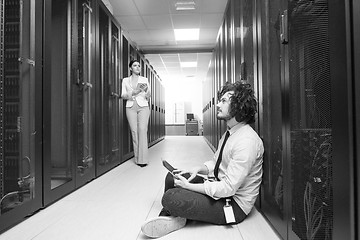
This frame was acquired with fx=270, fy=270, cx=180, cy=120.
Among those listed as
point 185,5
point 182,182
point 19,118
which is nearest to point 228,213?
point 182,182

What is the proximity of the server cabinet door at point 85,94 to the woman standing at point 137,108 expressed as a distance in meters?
0.89

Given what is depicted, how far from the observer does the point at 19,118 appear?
1.70 metres

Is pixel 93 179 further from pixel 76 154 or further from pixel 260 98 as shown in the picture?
pixel 260 98

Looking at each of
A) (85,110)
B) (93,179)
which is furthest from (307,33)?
(93,179)

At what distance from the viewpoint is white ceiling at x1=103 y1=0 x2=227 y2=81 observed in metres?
4.99

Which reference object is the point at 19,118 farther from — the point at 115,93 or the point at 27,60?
the point at 115,93

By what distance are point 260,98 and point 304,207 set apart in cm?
83

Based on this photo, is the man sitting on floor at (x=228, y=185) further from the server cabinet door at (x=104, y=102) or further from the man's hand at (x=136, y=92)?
the man's hand at (x=136, y=92)

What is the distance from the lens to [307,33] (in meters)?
1.02

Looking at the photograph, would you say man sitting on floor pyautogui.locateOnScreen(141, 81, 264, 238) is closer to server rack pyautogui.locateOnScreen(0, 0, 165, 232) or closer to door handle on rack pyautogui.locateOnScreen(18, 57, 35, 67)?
server rack pyautogui.locateOnScreen(0, 0, 165, 232)

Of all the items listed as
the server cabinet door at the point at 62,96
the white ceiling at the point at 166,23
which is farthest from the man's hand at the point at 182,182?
the white ceiling at the point at 166,23

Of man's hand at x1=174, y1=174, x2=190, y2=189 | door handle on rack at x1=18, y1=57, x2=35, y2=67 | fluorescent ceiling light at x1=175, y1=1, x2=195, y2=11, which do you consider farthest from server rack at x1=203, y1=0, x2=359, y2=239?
fluorescent ceiling light at x1=175, y1=1, x2=195, y2=11

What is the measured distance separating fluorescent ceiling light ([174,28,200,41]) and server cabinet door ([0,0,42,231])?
5011 millimetres

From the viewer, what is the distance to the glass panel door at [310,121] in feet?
2.91
